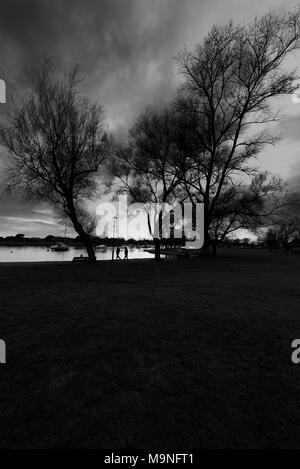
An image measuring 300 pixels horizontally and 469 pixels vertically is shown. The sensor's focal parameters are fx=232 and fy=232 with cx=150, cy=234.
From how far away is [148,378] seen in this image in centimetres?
318

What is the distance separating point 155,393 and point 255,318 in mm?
3955

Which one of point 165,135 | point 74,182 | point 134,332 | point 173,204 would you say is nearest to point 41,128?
point 74,182

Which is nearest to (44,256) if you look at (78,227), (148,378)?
(78,227)

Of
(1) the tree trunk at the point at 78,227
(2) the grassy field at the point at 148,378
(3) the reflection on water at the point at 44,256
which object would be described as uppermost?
(1) the tree trunk at the point at 78,227

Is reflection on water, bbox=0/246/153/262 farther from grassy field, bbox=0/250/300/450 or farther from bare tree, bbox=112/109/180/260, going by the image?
grassy field, bbox=0/250/300/450

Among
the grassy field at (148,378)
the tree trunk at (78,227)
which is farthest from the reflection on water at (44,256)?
the grassy field at (148,378)

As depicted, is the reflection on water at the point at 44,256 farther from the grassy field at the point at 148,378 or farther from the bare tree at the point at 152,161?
the grassy field at the point at 148,378

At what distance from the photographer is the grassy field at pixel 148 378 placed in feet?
7.45

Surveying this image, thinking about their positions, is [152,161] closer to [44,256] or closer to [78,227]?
[78,227]

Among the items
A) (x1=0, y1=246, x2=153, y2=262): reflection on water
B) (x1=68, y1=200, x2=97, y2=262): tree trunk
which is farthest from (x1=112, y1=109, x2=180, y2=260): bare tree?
(x1=0, y1=246, x2=153, y2=262): reflection on water

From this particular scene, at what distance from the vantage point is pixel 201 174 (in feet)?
89.6

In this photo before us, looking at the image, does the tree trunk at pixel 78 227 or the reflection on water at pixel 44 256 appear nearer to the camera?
the tree trunk at pixel 78 227

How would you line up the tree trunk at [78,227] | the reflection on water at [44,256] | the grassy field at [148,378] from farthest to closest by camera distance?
the reflection on water at [44,256]
the tree trunk at [78,227]
the grassy field at [148,378]

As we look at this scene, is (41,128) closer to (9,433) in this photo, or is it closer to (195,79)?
(195,79)
